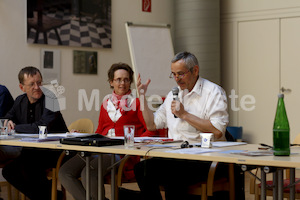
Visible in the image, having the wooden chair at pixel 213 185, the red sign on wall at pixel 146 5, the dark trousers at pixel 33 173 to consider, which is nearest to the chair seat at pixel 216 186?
the wooden chair at pixel 213 185

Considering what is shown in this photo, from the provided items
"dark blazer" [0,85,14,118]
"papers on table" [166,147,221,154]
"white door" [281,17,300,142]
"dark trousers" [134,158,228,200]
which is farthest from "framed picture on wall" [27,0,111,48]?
"papers on table" [166,147,221,154]

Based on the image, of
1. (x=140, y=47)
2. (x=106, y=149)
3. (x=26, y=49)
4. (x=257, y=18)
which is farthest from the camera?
(x=257, y=18)

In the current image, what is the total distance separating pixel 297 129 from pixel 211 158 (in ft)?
15.6

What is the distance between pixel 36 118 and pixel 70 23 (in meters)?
2.28

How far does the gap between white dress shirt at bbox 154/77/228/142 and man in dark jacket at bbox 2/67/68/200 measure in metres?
1.03

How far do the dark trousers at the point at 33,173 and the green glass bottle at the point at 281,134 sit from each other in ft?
6.38

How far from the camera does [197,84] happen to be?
344cm

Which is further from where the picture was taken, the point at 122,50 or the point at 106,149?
the point at 122,50

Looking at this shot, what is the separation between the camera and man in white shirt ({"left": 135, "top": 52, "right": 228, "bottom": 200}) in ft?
9.70

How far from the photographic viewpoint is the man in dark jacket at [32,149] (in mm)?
3781

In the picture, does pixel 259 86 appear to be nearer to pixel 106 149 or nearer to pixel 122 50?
pixel 122 50

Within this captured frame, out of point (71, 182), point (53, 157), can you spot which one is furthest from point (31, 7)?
point (71, 182)

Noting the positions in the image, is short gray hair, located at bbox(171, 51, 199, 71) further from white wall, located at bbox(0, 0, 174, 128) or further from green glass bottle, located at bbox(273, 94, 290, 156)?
white wall, located at bbox(0, 0, 174, 128)

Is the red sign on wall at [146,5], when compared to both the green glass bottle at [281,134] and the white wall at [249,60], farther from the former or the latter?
the green glass bottle at [281,134]
